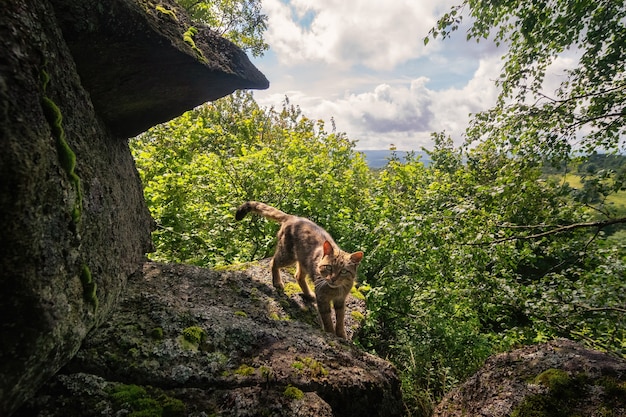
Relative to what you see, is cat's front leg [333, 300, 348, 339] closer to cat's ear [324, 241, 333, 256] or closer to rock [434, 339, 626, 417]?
cat's ear [324, 241, 333, 256]

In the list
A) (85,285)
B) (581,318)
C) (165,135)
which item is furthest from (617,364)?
(165,135)

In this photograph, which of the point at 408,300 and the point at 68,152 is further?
the point at 408,300

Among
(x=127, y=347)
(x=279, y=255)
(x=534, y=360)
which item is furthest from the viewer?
(x=279, y=255)

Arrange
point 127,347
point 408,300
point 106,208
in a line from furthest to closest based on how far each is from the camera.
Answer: point 408,300 → point 106,208 → point 127,347

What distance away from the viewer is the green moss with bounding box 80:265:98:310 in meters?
2.19

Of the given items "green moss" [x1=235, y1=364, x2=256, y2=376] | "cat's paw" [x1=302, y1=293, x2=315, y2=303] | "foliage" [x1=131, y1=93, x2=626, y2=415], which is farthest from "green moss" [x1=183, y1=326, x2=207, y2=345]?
"foliage" [x1=131, y1=93, x2=626, y2=415]

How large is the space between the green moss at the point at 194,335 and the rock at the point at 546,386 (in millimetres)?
2481

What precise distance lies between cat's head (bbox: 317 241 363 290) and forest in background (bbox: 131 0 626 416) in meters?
1.47

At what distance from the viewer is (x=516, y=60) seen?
598 cm

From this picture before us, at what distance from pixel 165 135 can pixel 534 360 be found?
9.68 m

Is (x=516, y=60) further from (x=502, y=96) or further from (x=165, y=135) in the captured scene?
(x=165, y=135)

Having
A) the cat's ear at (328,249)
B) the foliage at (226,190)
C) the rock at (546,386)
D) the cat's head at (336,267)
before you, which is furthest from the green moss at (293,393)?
the foliage at (226,190)

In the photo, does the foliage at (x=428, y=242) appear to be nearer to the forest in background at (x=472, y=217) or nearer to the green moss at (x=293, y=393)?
the forest in background at (x=472, y=217)

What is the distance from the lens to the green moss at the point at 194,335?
2.78 meters
